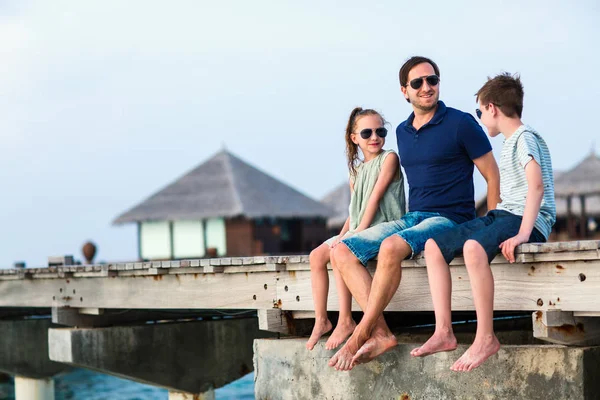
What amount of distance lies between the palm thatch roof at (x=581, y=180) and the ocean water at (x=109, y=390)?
19423 millimetres

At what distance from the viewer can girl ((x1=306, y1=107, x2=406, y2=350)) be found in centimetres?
575

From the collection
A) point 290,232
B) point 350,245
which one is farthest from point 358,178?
point 290,232

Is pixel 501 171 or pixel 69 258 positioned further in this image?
pixel 69 258

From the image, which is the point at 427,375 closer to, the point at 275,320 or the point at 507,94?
the point at 275,320

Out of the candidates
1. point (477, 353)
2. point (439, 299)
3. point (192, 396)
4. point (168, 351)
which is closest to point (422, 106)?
point (439, 299)

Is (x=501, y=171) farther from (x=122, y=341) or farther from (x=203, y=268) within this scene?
(x=122, y=341)

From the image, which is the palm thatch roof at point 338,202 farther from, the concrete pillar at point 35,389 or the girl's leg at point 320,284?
the girl's leg at point 320,284

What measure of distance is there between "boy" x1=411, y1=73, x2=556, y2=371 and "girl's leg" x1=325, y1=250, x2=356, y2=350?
77cm

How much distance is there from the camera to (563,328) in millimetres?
5035

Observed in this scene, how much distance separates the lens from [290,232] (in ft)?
124

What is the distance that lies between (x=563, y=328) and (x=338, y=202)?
40.0 meters

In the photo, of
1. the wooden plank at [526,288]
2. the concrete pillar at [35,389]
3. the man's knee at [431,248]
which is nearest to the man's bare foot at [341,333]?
the wooden plank at [526,288]

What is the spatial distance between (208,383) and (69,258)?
2103 millimetres

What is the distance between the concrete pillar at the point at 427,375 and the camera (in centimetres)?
507
